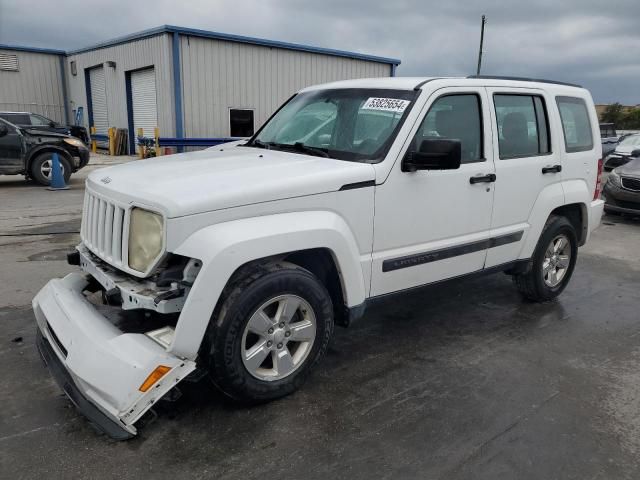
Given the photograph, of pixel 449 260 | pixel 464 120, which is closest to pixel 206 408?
pixel 449 260

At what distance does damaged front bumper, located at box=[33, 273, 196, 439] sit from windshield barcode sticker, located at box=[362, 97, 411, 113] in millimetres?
2158

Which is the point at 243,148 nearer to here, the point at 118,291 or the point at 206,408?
the point at 118,291

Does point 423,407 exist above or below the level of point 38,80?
below

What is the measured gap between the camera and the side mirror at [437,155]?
3.32m

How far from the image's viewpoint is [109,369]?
8.72ft

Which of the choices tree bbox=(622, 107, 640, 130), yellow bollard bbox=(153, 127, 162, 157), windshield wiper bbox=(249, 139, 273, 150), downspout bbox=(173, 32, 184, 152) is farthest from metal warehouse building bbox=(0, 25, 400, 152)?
tree bbox=(622, 107, 640, 130)

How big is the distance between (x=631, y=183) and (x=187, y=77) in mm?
13490

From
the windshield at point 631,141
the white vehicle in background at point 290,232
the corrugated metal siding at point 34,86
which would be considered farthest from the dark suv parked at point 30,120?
the windshield at point 631,141

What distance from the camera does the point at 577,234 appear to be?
535 centimetres

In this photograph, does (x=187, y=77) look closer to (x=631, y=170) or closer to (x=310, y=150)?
(x=631, y=170)

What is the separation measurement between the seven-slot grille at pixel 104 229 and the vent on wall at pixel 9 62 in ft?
81.2

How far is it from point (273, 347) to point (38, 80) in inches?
1040

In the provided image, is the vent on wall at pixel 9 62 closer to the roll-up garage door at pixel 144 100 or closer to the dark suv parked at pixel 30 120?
the roll-up garage door at pixel 144 100

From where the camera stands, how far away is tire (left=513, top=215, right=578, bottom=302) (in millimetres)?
4891
